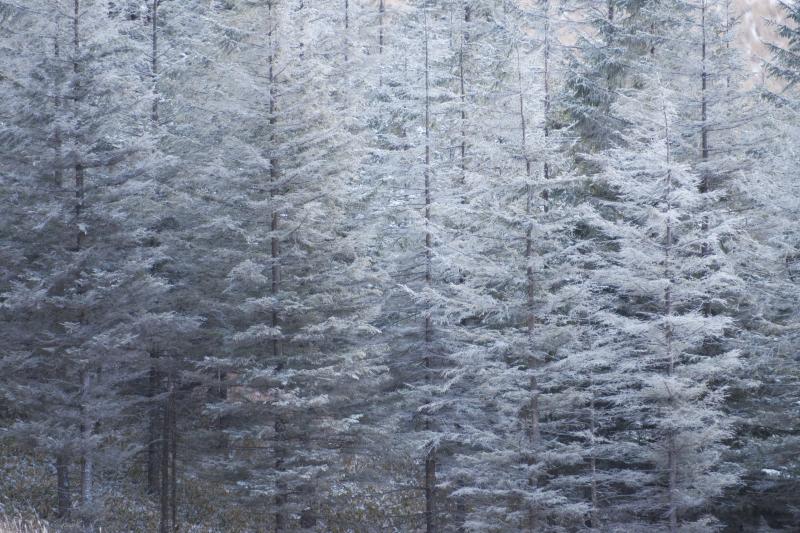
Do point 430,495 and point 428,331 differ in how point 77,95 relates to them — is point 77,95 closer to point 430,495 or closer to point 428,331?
point 428,331

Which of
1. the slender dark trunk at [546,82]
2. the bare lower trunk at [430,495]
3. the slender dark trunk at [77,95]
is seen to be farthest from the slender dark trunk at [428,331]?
the slender dark trunk at [77,95]

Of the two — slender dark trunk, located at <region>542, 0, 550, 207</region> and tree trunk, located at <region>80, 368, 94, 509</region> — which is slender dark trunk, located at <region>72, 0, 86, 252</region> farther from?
slender dark trunk, located at <region>542, 0, 550, 207</region>

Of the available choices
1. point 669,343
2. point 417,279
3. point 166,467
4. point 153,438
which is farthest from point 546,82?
point 153,438

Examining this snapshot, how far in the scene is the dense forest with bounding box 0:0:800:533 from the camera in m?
15.2

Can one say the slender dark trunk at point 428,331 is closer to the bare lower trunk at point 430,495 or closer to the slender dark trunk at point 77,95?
the bare lower trunk at point 430,495

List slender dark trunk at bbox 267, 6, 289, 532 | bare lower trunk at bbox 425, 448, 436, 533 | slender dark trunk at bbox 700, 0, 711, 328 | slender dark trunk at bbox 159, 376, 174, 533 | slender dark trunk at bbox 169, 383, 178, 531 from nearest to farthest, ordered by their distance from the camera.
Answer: slender dark trunk at bbox 267, 6, 289, 532 → slender dark trunk at bbox 700, 0, 711, 328 → slender dark trunk at bbox 159, 376, 174, 533 → slender dark trunk at bbox 169, 383, 178, 531 → bare lower trunk at bbox 425, 448, 436, 533

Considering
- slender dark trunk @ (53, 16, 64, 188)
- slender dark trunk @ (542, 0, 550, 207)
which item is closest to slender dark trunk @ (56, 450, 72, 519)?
slender dark trunk @ (53, 16, 64, 188)

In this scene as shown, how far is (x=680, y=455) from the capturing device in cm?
1465

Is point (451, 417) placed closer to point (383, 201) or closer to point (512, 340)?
point (512, 340)

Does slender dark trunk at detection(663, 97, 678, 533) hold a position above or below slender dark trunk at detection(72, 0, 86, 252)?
below

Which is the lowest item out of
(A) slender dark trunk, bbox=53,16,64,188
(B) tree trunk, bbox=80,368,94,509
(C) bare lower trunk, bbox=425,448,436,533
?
(C) bare lower trunk, bbox=425,448,436,533

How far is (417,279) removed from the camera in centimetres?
2000

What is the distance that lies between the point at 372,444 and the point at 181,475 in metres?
7.90

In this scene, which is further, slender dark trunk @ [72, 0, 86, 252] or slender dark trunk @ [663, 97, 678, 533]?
slender dark trunk @ [72, 0, 86, 252]
